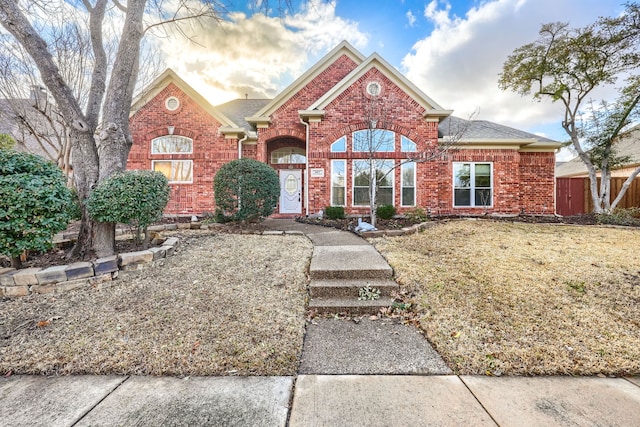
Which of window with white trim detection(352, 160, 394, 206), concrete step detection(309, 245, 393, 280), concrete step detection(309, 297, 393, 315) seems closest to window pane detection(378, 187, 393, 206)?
window with white trim detection(352, 160, 394, 206)

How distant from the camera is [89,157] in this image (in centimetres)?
479

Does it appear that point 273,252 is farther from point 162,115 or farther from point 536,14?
point 536,14

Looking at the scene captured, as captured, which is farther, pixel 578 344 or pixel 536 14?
pixel 536 14

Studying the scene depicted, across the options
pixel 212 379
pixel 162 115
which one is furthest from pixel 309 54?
pixel 212 379

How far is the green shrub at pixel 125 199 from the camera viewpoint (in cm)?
435

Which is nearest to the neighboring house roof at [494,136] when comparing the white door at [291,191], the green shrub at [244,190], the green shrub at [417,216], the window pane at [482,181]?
the window pane at [482,181]

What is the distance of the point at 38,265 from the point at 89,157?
1.93 meters

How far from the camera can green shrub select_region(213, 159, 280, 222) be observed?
7398mm

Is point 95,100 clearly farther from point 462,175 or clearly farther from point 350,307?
point 462,175

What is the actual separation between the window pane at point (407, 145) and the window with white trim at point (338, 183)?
2.31 meters

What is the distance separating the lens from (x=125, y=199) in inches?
171

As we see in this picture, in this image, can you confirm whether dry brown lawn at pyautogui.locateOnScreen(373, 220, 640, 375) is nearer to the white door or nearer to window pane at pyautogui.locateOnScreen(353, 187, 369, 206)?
window pane at pyautogui.locateOnScreen(353, 187, 369, 206)

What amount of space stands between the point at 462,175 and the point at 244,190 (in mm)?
8549

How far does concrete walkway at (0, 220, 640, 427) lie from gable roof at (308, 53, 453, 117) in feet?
30.8
